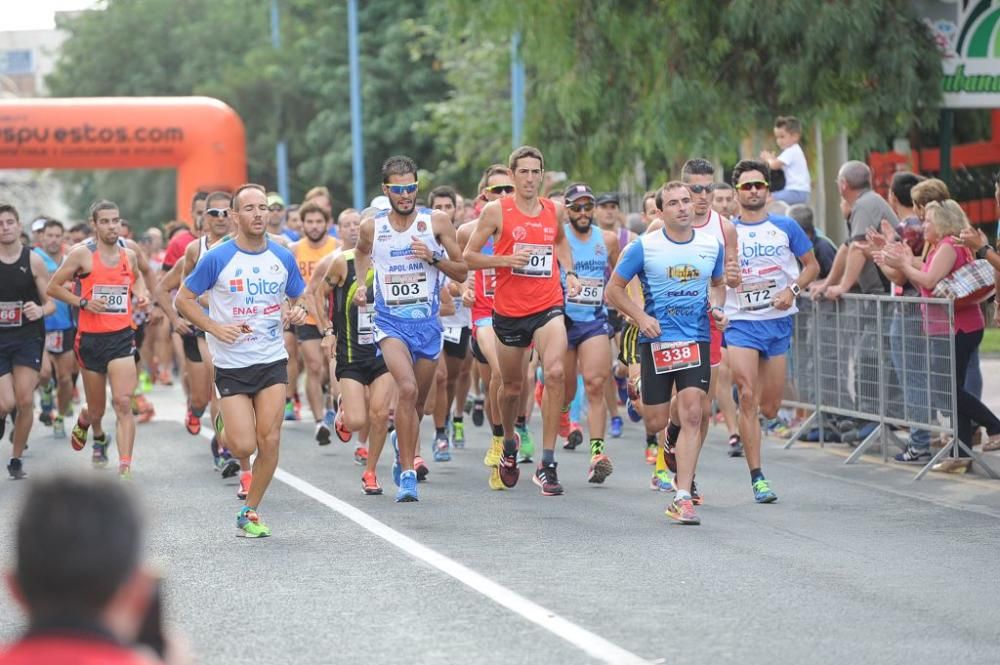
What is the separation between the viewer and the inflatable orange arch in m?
29.8

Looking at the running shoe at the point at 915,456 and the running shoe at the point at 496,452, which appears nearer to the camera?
the running shoe at the point at 496,452

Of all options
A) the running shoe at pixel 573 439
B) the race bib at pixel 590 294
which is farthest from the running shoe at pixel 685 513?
the running shoe at pixel 573 439

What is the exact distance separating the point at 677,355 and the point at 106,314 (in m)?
5.12

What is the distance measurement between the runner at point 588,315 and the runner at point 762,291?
1176mm

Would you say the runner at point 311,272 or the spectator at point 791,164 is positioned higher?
the spectator at point 791,164

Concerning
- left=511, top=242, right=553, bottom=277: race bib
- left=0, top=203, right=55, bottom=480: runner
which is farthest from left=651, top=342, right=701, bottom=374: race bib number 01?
left=0, top=203, right=55, bottom=480: runner

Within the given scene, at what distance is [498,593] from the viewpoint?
816 cm

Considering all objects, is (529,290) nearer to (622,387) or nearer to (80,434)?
(80,434)

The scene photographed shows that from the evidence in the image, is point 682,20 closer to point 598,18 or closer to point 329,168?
point 598,18

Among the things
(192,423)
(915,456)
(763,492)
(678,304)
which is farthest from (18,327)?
(915,456)

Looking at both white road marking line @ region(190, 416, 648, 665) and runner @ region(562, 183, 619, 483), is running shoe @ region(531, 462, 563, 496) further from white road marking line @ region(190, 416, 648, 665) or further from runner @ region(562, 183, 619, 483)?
white road marking line @ region(190, 416, 648, 665)

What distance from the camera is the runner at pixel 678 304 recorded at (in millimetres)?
10742

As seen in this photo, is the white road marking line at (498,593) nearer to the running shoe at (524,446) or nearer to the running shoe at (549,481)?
the running shoe at (549,481)

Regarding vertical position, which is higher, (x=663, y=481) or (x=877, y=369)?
(x=877, y=369)
